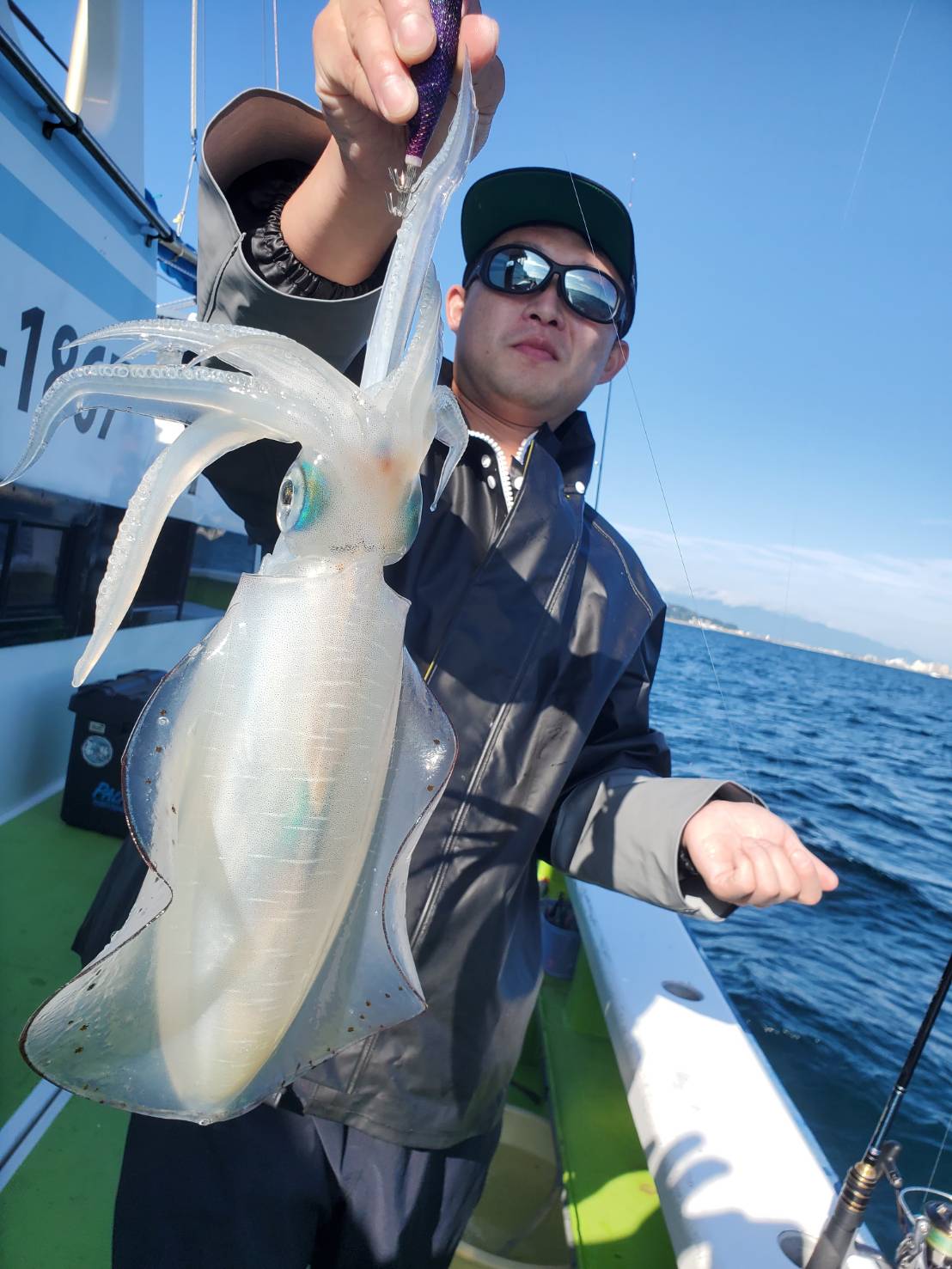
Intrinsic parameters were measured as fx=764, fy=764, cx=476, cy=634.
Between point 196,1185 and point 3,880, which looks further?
point 3,880

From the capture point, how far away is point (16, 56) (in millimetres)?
3379

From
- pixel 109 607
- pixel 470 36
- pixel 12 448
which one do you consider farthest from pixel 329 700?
pixel 12 448

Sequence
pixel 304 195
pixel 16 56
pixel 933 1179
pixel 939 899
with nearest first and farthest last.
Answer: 1. pixel 304 195
2. pixel 16 56
3. pixel 933 1179
4. pixel 939 899

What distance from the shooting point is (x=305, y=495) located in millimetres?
1056

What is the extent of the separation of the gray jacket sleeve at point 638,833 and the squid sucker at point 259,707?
2.50ft

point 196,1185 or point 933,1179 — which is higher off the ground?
point 196,1185

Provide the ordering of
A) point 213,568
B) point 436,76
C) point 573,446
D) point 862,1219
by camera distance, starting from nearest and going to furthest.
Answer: point 436,76, point 862,1219, point 573,446, point 213,568

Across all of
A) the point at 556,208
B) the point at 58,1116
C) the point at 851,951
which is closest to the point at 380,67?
the point at 556,208

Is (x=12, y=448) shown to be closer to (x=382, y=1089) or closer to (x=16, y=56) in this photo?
(x=16, y=56)

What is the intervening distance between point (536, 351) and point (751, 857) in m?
1.43

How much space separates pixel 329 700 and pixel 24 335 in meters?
3.98

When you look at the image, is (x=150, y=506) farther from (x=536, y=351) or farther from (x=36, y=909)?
(x=36, y=909)

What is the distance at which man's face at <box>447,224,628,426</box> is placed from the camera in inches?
84.1

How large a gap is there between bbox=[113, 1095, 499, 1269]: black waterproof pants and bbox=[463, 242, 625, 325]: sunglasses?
A: 86.4 inches
